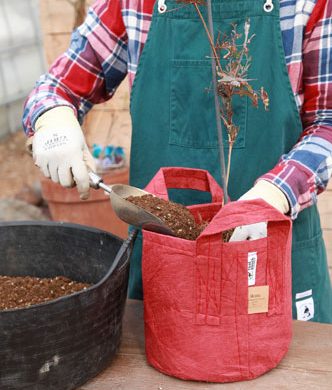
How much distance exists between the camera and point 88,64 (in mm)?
1564

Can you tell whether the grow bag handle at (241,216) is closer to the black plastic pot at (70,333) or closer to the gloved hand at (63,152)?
the black plastic pot at (70,333)

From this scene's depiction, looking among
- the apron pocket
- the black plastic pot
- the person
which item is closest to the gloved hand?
the person

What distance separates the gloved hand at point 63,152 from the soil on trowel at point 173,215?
16cm

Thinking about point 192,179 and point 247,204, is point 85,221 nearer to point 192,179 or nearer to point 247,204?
point 192,179

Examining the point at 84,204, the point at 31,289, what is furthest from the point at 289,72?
the point at 84,204

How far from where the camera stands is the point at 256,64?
1422 mm

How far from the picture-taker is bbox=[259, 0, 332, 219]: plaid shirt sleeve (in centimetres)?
130

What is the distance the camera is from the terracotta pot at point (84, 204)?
3.21 m

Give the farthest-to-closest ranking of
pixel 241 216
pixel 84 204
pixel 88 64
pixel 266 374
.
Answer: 1. pixel 84 204
2. pixel 88 64
3. pixel 266 374
4. pixel 241 216

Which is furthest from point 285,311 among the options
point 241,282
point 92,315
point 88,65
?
point 88,65

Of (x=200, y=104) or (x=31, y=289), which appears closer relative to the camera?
(x=31, y=289)

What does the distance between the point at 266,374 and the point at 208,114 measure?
0.56 meters

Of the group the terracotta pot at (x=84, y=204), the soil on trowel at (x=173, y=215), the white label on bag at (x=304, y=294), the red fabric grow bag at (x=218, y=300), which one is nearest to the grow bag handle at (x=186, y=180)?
the soil on trowel at (x=173, y=215)

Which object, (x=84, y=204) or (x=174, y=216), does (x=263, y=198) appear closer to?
(x=174, y=216)
